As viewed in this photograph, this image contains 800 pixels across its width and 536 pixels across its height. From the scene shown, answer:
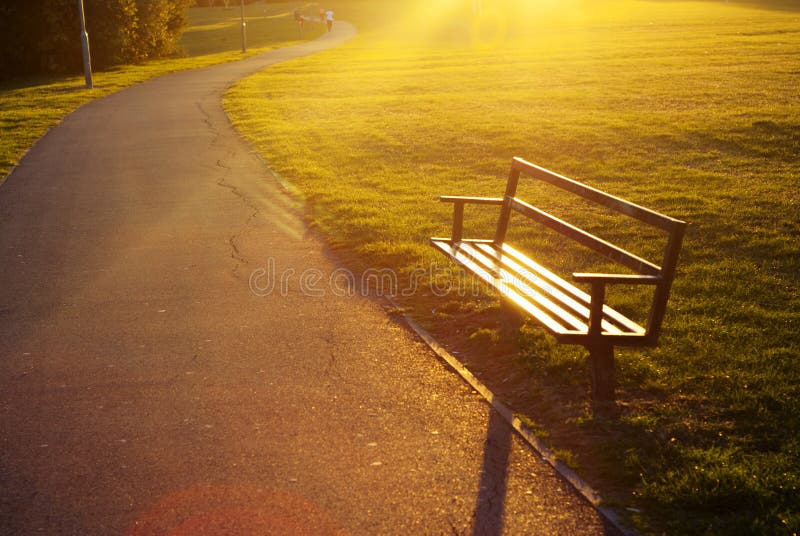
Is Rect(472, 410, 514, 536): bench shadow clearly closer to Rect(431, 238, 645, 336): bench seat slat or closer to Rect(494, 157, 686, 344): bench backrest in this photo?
Rect(431, 238, 645, 336): bench seat slat

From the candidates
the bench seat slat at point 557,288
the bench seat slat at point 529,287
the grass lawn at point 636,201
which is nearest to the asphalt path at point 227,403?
the grass lawn at point 636,201

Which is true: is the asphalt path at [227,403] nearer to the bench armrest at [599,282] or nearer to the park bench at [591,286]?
the park bench at [591,286]

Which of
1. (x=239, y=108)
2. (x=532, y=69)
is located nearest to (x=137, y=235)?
(x=239, y=108)

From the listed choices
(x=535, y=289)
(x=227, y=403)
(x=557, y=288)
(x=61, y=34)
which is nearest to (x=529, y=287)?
(x=535, y=289)

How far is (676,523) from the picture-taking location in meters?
3.59

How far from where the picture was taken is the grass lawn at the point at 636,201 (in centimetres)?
413

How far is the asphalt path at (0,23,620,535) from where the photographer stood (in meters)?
3.80

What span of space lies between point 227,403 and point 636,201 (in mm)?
6518

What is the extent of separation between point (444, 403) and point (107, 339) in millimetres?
2639

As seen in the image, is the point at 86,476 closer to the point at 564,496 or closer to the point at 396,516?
the point at 396,516

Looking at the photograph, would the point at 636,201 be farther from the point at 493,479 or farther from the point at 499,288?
the point at 493,479

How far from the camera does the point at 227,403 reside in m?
4.93

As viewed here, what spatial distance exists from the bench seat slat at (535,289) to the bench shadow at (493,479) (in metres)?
0.63

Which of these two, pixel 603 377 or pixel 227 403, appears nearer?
pixel 603 377
